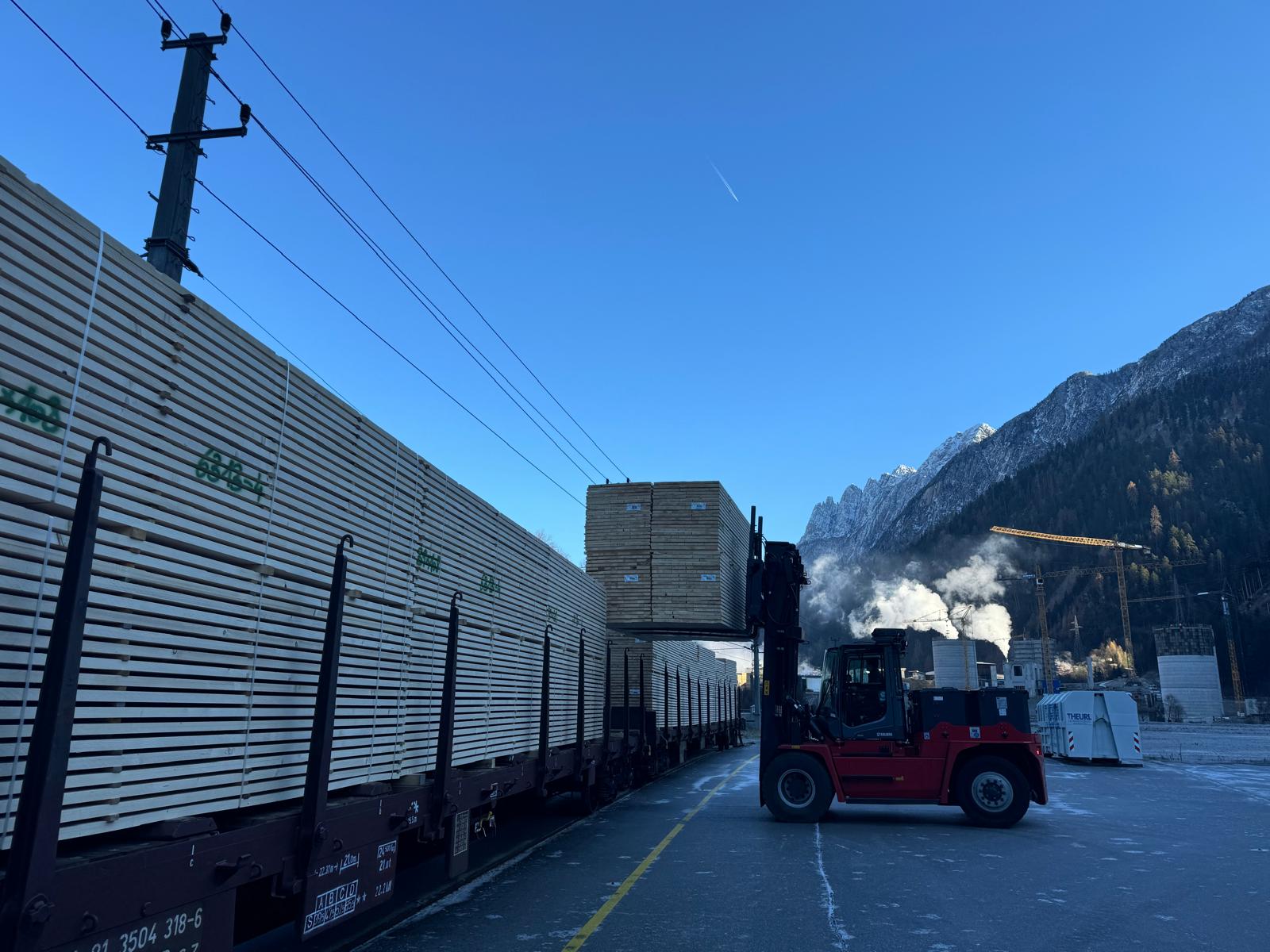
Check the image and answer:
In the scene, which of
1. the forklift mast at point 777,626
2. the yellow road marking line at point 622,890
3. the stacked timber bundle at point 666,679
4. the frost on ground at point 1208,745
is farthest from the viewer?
the frost on ground at point 1208,745

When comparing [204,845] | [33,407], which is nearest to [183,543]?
[33,407]

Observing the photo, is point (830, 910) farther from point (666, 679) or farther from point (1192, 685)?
point (1192, 685)

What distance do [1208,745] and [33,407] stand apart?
4840cm

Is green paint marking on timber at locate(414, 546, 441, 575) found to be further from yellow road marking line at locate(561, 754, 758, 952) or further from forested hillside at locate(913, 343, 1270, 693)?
forested hillside at locate(913, 343, 1270, 693)

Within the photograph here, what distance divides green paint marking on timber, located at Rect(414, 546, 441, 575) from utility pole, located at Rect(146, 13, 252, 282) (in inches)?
208

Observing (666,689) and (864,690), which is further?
(666,689)

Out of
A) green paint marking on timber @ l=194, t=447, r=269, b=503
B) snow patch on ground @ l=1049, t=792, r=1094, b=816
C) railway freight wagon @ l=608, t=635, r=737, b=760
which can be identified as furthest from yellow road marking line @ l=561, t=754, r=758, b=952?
snow patch on ground @ l=1049, t=792, r=1094, b=816

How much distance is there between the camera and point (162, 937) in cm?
364

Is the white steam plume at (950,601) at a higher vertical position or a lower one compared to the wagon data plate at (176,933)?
higher

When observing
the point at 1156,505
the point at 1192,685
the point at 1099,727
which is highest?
the point at 1156,505

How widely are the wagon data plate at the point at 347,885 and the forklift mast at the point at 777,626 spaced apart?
29.5 ft

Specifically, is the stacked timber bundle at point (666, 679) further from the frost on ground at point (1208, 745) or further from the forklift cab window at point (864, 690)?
the frost on ground at point (1208, 745)

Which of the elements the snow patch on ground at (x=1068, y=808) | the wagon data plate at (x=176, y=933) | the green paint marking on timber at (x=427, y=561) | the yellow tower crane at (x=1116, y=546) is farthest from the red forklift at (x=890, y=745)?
the yellow tower crane at (x=1116, y=546)

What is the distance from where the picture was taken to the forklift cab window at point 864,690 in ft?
45.0
